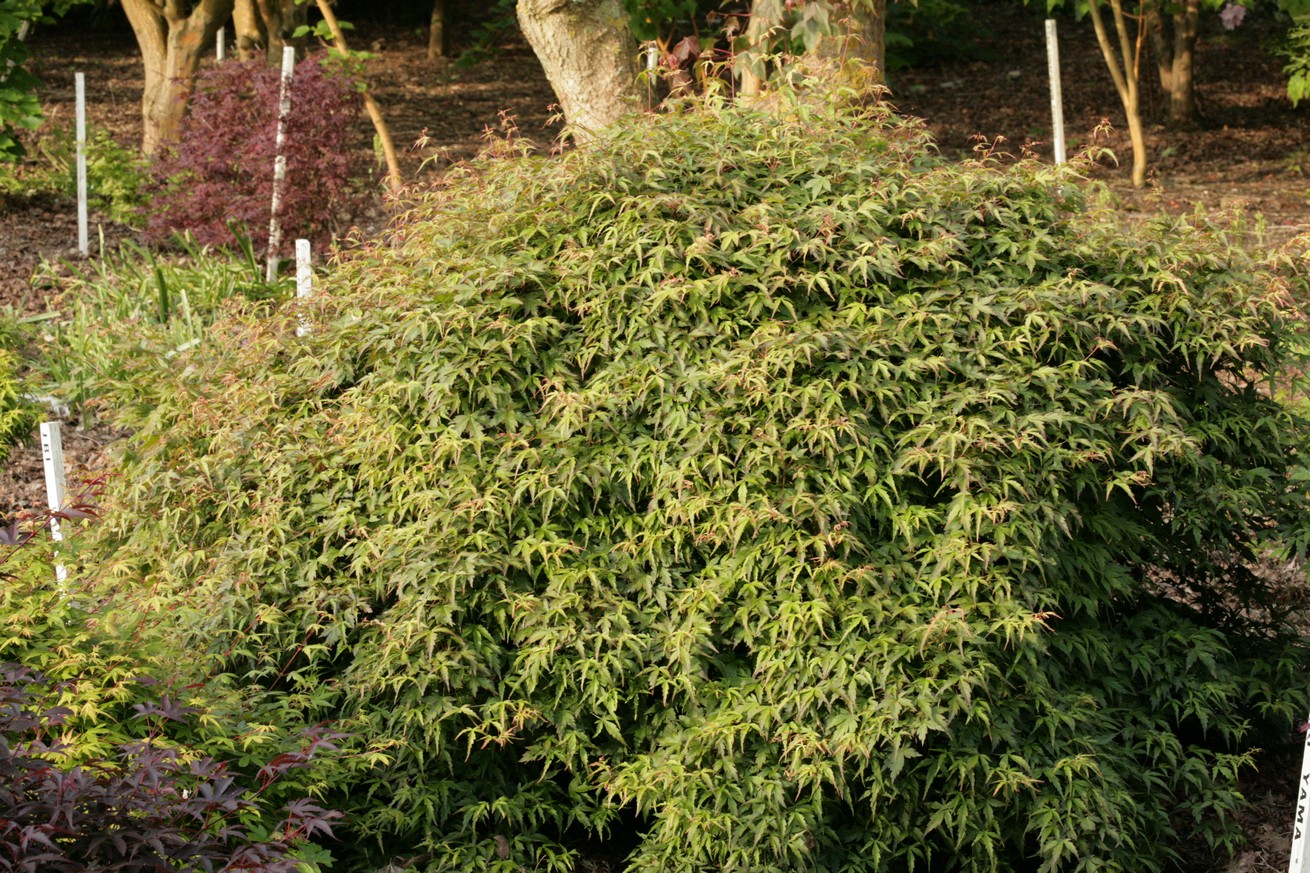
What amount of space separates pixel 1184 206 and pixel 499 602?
28.2 feet

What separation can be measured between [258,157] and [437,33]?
30.0 ft

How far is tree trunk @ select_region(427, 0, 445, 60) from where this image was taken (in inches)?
685

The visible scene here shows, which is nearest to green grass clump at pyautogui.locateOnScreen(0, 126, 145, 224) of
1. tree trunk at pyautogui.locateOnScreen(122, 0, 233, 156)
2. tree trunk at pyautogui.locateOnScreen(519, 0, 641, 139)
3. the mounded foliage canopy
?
tree trunk at pyautogui.locateOnScreen(122, 0, 233, 156)

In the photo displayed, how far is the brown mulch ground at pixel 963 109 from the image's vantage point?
33.8 ft

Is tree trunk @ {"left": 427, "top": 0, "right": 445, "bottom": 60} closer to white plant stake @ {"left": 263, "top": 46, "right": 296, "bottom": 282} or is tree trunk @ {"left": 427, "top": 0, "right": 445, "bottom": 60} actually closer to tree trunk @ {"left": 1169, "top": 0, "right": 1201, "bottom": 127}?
white plant stake @ {"left": 263, "top": 46, "right": 296, "bottom": 282}

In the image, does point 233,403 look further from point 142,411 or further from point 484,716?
point 484,716

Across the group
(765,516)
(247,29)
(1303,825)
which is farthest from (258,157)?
(1303,825)

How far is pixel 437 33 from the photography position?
17.5 meters

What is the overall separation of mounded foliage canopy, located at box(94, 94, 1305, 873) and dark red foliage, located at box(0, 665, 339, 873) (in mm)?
678

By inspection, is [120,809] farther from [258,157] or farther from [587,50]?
[258,157]

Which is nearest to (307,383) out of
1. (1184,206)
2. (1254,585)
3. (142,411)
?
(142,411)

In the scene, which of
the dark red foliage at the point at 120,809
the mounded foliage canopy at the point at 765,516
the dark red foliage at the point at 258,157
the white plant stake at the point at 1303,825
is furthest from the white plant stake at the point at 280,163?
the white plant stake at the point at 1303,825

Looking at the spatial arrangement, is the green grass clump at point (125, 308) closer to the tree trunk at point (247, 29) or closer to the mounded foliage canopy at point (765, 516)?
the mounded foliage canopy at point (765, 516)

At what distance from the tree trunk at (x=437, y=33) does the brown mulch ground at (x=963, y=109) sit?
19cm
